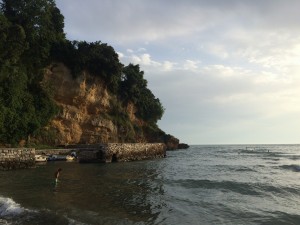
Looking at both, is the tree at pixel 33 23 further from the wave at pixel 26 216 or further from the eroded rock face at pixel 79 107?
the wave at pixel 26 216

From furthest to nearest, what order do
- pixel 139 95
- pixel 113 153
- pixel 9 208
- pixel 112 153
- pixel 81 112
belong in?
1. pixel 139 95
2. pixel 81 112
3. pixel 113 153
4. pixel 112 153
5. pixel 9 208

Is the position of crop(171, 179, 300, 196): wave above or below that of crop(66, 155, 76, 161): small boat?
below

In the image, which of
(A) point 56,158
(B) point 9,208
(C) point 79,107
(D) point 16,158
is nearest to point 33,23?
(C) point 79,107

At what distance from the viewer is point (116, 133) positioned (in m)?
66.9

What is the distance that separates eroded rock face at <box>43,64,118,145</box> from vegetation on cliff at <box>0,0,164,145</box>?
162 cm

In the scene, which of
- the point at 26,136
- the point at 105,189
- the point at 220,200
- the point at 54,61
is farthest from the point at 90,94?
the point at 220,200

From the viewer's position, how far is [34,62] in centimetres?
4966

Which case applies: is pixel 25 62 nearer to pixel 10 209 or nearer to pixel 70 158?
pixel 70 158

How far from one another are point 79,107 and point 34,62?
11.7 m

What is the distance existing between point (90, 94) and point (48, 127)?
33.8 ft

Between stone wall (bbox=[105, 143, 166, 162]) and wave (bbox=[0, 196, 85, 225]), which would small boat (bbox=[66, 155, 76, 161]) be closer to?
stone wall (bbox=[105, 143, 166, 162])

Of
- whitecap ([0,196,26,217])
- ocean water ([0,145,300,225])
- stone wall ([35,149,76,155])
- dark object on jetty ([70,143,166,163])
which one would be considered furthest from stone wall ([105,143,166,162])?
whitecap ([0,196,26,217])

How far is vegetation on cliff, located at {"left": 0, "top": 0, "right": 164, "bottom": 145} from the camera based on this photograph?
39.8 m

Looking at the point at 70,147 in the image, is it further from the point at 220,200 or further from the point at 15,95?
the point at 220,200
